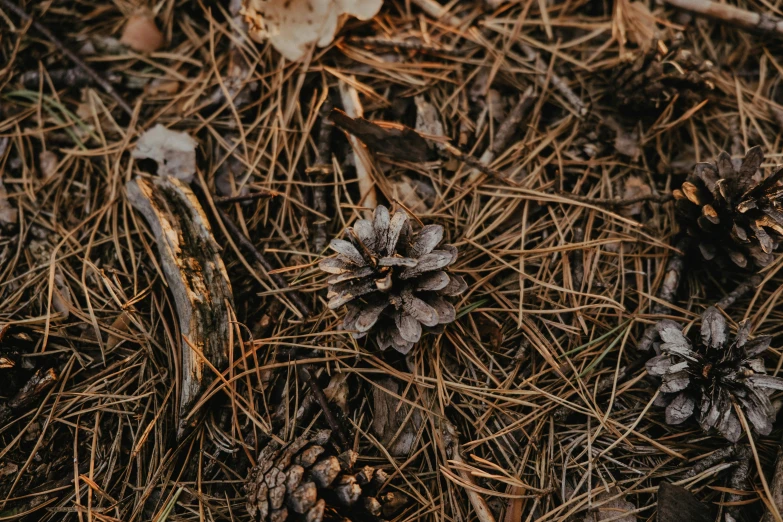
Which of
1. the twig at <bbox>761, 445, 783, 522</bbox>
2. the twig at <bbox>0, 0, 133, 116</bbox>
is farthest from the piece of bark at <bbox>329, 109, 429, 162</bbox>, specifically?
the twig at <bbox>761, 445, 783, 522</bbox>

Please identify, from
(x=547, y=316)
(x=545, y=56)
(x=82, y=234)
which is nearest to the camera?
(x=547, y=316)

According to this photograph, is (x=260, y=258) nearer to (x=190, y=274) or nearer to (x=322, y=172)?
(x=190, y=274)

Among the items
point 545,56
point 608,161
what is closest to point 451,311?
point 608,161

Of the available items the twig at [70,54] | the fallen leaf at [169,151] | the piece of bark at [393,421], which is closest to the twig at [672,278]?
the piece of bark at [393,421]

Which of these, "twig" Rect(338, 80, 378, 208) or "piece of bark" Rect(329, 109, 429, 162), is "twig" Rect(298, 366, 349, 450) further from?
"piece of bark" Rect(329, 109, 429, 162)

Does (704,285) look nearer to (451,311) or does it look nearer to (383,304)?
(451,311)

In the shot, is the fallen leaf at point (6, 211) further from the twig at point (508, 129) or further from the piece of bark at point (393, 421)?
the twig at point (508, 129)
